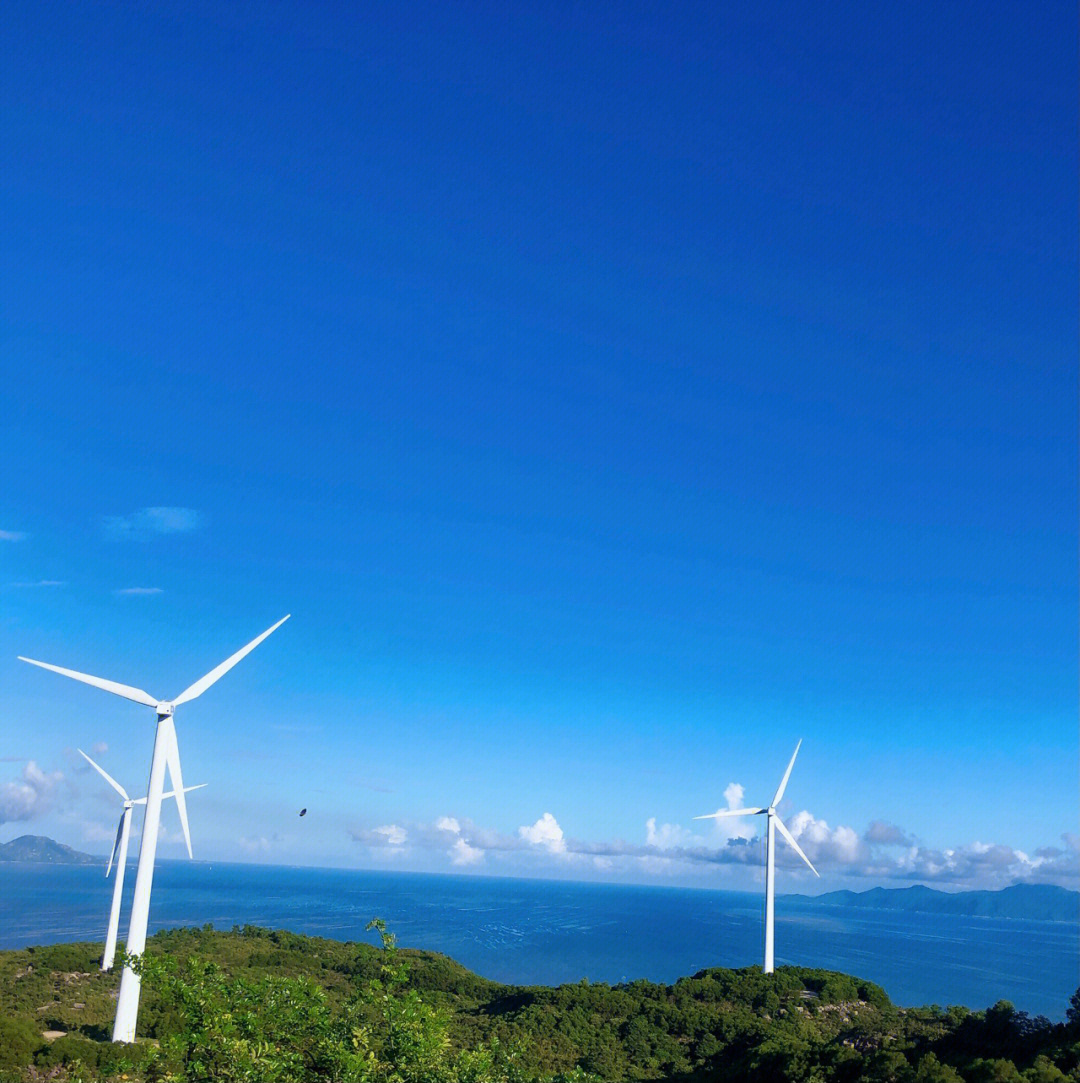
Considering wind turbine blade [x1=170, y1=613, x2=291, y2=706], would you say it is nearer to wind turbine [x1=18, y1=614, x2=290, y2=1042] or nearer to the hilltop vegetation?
wind turbine [x1=18, y1=614, x2=290, y2=1042]

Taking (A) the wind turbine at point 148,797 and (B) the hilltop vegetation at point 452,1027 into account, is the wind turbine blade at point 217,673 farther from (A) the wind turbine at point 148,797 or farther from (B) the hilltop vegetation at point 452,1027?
(B) the hilltop vegetation at point 452,1027

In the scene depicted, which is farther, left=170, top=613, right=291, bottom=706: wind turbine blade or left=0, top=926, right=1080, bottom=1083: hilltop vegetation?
left=170, top=613, right=291, bottom=706: wind turbine blade

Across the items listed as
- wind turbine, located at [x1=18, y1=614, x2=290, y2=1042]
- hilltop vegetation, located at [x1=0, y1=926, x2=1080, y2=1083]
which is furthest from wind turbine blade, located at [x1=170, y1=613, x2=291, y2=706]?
hilltop vegetation, located at [x1=0, y1=926, x2=1080, y2=1083]

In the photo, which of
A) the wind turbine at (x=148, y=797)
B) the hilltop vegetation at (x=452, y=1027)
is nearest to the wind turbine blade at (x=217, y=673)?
the wind turbine at (x=148, y=797)

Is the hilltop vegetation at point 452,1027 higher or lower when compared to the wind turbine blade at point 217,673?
lower

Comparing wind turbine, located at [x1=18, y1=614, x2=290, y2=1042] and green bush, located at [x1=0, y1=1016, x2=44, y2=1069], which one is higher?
wind turbine, located at [x1=18, y1=614, x2=290, y2=1042]

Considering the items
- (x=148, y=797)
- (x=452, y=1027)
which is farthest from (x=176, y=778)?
(x=452, y=1027)

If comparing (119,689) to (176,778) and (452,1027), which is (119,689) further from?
(452,1027)
